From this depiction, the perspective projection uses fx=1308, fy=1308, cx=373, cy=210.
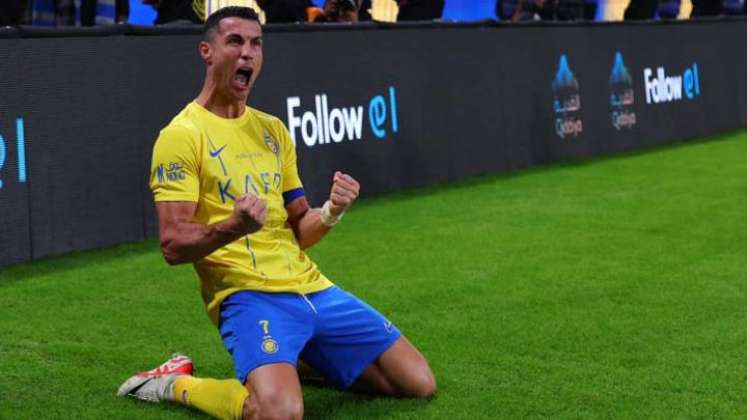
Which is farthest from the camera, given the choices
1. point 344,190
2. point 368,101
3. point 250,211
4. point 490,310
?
point 368,101

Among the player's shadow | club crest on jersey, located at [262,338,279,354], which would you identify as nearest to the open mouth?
club crest on jersey, located at [262,338,279,354]

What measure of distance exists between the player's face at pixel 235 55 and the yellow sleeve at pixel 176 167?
11.5 inches

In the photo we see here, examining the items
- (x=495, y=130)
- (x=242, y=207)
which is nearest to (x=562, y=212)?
(x=495, y=130)

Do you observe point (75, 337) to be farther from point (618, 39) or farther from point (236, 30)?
point (618, 39)

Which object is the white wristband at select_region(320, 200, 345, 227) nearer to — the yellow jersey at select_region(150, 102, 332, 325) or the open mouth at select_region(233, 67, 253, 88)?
the yellow jersey at select_region(150, 102, 332, 325)

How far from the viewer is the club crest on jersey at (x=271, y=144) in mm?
5715

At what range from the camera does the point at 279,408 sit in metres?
5.11

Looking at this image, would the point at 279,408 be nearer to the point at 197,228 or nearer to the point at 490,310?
the point at 197,228

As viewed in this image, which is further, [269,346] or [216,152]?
[216,152]

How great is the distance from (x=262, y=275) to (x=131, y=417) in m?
0.84

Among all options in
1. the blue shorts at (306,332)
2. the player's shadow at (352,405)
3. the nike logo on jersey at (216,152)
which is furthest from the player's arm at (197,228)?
the player's shadow at (352,405)

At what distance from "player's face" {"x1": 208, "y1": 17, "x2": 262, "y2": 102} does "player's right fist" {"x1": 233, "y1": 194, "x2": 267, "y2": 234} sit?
0.81 meters

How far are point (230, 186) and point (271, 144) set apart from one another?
0.35m

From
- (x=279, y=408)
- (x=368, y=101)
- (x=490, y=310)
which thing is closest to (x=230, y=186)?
(x=279, y=408)
